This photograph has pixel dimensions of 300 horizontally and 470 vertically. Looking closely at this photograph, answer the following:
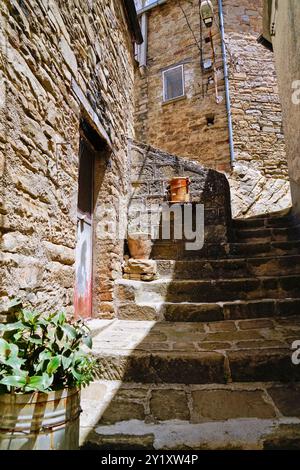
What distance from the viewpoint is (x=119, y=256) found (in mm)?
3578

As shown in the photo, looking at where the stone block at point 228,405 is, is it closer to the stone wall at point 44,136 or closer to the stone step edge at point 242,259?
the stone wall at point 44,136

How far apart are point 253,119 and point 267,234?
450cm

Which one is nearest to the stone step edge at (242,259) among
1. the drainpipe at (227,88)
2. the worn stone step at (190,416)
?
the worn stone step at (190,416)

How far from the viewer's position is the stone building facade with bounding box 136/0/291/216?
706 cm

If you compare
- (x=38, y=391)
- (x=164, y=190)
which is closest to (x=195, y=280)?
(x=164, y=190)

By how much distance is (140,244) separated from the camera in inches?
151

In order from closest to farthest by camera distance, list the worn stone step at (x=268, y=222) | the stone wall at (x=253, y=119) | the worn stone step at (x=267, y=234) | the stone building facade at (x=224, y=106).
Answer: the worn stone step at (x=267, y=234) → the worn stone step at (x=268, y=222) → the stone wall at (x=253, y=119) → the stone building facade at (x=224, y=106)

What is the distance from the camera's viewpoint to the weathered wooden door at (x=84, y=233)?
2.88 meters

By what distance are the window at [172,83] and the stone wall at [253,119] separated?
4.90 feet

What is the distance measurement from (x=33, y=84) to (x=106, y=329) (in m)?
2.13

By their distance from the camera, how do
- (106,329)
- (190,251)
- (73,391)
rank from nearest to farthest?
1. (73,391)
2. (106,329)
3. (190,251)

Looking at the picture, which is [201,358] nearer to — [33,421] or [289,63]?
[33,421]
